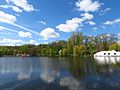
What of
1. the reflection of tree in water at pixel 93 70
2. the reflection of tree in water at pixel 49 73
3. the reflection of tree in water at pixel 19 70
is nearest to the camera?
the reflection of tree in water at pixel 49 73

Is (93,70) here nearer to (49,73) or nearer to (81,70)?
(81,70)

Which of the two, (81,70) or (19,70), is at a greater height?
(81,70)

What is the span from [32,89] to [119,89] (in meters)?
9.25

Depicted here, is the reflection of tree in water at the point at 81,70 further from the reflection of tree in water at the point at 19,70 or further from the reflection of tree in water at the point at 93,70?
the reflection of tree in water at the point at 19,70

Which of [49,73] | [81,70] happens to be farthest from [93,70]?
[49,73]

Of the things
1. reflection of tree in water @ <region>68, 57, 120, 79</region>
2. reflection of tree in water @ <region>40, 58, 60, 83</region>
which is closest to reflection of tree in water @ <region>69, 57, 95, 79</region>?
reflection of tree in water @ <region>68, 57, 120, 79</region>

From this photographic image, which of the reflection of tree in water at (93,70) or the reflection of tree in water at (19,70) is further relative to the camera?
the reflection of tree in water at (19,70)

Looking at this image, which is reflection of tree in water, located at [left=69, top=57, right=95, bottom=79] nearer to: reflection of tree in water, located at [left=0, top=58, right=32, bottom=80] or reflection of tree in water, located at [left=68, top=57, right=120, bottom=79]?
reflection of tree in water, located at [left=68, top=57, right=120, bottom=79]

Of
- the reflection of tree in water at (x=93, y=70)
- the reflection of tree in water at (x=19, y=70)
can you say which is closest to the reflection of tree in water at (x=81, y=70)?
the reflection of tree in water at (x=93, y=70)

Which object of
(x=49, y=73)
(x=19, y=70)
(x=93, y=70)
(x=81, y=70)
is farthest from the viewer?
(x=19, y=70)

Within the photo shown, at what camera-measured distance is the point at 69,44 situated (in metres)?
121

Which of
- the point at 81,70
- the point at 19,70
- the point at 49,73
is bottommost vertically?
the point at 49,73

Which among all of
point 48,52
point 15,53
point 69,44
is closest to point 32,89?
point 69,44

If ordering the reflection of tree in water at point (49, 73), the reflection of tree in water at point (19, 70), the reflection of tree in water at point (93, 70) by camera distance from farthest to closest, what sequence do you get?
the reflection of tree in water at point (19, 70), the reflection of tree in water at point (93, 70), the reflection of tree in water at point (49, 73)
